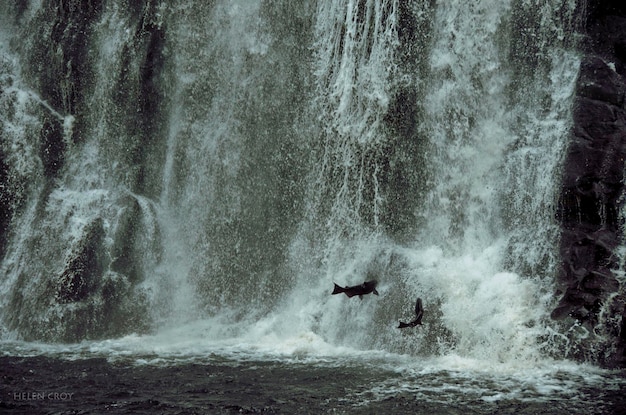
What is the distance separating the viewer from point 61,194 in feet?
39.3

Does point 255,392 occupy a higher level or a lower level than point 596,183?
lower

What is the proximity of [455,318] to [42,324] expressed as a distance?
575 cm

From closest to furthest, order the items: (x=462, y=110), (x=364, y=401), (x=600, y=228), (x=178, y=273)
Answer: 1. (x=364, y=401)
2. (x=600, y=228)
3. (x=462, y=110)
4. (x=178, y=273)

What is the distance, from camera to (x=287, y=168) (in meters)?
11.4

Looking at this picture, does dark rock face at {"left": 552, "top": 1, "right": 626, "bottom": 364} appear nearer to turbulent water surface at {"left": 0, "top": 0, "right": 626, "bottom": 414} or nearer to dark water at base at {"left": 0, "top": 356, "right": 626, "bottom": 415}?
turbulent water surface at {"left": 0, "top": 0, "right": 626, "bottom": 414}

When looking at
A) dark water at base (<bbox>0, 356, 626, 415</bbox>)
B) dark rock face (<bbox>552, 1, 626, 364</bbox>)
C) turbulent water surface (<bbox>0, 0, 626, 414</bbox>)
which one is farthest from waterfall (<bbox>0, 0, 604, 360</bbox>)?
dark water at base (<bbox>0, 356, 626, 415</bbox>)

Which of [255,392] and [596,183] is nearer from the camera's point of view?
[255,392]

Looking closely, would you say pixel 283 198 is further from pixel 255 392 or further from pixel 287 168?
pixel 255 392

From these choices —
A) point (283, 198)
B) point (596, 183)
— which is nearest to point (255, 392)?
point (283, 198)

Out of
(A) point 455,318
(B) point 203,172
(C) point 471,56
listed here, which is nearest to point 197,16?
(B) point 203,172

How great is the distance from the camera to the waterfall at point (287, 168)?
9.98 m

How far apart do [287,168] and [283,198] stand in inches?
17.0

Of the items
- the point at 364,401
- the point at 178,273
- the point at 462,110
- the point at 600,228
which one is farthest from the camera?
the point at 178,273

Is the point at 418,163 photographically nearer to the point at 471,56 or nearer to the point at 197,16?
the point at 471,56
